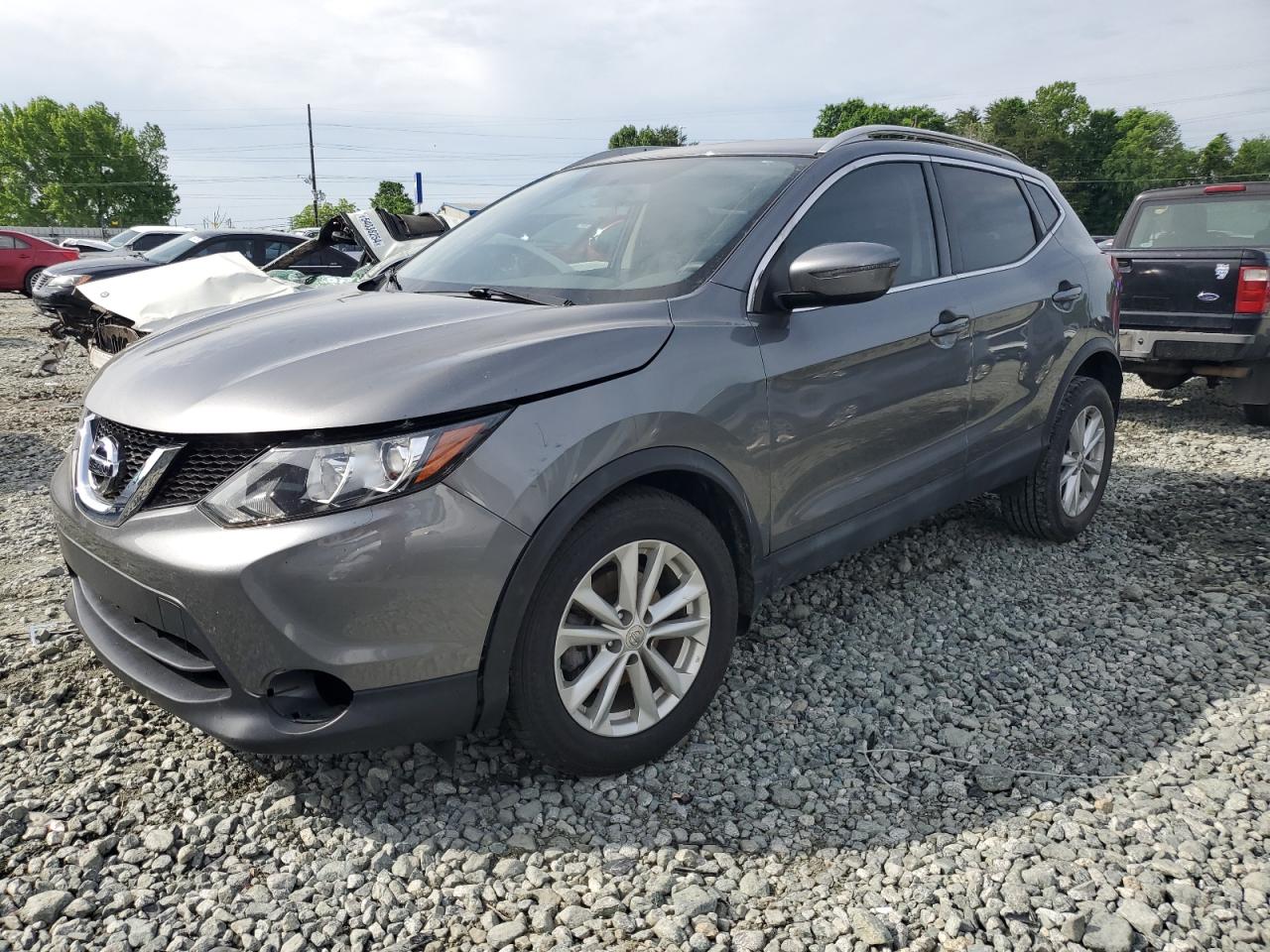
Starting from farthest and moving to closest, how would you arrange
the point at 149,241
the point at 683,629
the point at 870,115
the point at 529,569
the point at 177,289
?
the point at 870,115, the point at 149,241, the point at 177,289, the point at 683,629, the point at 529,569

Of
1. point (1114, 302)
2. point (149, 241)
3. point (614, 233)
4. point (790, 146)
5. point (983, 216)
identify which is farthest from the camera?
point (149, 241)

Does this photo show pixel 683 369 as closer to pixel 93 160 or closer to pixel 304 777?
pixel 304 777

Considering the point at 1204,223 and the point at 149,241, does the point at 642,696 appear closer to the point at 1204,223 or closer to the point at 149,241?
the point at 1204,223

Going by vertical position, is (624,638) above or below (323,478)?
below

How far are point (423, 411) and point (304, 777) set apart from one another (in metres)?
1.22

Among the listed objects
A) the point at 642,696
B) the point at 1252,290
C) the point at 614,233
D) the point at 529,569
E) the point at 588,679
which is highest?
the point at 614,233

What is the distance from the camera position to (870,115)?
3201 inches

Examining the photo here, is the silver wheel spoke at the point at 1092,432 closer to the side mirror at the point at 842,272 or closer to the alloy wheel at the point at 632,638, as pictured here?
the side mirror at the point at 842,272

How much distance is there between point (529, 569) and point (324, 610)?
466mm

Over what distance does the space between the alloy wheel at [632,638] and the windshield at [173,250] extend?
11297mm

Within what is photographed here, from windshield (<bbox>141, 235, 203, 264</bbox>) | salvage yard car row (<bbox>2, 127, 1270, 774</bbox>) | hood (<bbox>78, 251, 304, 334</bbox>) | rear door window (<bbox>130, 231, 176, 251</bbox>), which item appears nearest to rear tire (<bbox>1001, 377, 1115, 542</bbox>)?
salvage yard car row (<bbox>2, 127, 1270, 774</bbox>)

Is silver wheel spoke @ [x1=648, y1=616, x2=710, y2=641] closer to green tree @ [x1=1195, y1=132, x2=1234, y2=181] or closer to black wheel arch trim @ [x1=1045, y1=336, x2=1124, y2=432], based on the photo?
black wheel arch trim @ [x1=1045, y1=336, x2=1124, y2=432]

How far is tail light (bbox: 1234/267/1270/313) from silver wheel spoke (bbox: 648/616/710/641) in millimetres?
6346

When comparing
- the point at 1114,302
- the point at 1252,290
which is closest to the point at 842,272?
the point at 1114,302
